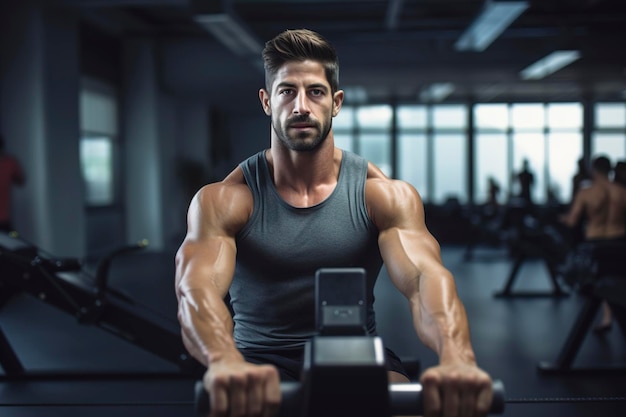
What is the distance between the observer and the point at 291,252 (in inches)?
54.2

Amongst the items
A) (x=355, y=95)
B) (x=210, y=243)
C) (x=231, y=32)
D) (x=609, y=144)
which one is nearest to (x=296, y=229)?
(x=210, y=243)

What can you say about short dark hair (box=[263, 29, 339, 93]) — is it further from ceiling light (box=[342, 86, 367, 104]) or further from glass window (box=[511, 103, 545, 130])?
glass window (box=[511, 103, 545, 130])

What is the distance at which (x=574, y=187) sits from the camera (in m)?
5.52

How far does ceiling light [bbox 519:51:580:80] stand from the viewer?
6953 millimetres

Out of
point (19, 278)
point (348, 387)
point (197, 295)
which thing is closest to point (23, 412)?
point (19, 278)

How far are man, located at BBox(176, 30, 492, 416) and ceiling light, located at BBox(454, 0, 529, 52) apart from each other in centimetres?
401

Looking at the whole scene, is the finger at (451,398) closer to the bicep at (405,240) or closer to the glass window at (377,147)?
the bicep at (405,240)

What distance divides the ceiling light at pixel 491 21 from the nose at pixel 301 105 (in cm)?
412

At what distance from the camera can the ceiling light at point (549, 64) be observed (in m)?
6.95

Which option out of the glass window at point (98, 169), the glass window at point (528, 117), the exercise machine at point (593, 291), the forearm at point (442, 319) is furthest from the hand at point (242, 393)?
the glass window at point (528, 117)

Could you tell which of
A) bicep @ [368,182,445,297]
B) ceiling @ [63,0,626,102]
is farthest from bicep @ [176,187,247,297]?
ceiling @ [63,0,626,102]

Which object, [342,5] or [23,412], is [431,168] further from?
[23,412]

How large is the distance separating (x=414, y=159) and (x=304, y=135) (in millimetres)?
12441

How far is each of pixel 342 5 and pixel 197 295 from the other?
270 inches
